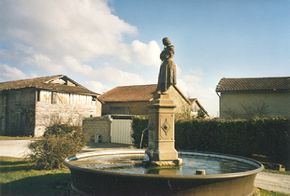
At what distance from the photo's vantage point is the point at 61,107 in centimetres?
3597

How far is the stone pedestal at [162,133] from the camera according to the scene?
9.05 meters

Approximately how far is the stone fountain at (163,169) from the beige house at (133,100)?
26.6 metres

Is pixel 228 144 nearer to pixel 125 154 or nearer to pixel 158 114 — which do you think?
pixel 125 154

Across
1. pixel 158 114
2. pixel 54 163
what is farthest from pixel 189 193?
pixel 54 163

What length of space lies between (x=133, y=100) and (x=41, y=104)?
1155 cm

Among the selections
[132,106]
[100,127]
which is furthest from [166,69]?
[132,106]

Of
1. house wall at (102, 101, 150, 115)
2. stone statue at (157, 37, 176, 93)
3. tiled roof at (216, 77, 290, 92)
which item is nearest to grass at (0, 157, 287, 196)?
stone statue at (157, 37, 176, 93)

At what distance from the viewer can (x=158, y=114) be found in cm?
912

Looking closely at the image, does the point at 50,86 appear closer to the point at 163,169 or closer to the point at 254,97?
the point at 254,97

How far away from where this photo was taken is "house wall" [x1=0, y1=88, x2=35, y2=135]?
3416cm

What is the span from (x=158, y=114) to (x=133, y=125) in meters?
14.4

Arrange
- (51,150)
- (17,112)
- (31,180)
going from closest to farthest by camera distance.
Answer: (31,180) → (51,150) → (17,112)

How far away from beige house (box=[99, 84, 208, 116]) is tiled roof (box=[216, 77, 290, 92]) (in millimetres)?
6106

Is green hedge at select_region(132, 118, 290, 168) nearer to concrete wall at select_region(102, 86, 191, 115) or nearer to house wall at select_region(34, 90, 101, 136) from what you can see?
house wall at select_region(34, 90, 101, 136)
